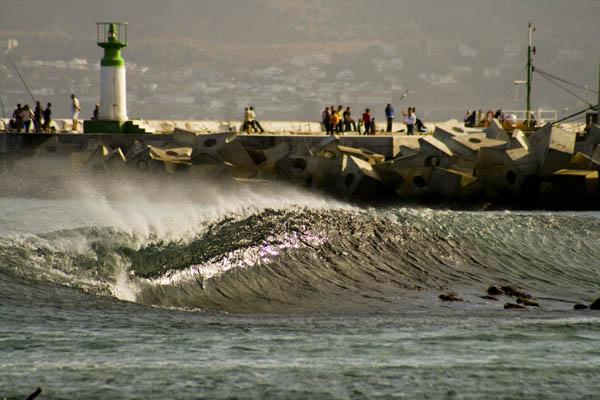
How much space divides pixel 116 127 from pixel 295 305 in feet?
67.5

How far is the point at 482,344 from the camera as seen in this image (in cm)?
959

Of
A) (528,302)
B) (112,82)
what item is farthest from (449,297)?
(112,82)

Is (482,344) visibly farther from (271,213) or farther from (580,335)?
(271,213)

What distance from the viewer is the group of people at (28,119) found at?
33.9 metres

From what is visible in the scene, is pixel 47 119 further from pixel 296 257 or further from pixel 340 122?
pixel 296 257

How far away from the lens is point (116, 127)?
108 ft

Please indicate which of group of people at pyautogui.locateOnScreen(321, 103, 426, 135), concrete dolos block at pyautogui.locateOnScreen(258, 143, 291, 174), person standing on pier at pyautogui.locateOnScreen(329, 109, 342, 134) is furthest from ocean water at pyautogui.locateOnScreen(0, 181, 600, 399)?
group of people at pyautogui.locateOnScreen(321, 103, 426, 135)

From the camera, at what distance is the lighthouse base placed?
107ft

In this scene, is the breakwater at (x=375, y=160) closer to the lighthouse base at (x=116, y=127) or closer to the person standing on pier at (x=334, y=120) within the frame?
the lighthouse base at (x=116, y=127)

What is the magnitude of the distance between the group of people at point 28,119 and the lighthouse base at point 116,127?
6.06ft

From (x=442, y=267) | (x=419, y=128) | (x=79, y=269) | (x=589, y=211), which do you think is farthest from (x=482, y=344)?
(x=419, y=128)

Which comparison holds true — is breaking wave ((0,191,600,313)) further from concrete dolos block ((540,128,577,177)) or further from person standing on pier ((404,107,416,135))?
person standing on pier ((404,107,416,135))

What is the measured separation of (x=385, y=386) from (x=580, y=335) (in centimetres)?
254

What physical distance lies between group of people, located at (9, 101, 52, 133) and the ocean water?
11.9 m
